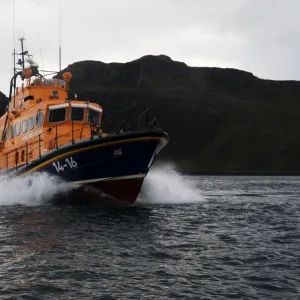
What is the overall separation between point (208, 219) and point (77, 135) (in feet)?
23.4

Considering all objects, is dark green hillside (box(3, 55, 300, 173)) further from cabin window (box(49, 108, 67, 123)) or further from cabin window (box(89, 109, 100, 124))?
cabin window (box(49, 108, 67, 123))

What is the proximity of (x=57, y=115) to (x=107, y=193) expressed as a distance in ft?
14.2

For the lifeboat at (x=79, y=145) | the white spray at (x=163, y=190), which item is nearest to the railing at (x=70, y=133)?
the lifeboat at (x=79, y=145)

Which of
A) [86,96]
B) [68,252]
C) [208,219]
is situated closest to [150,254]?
[68,252]

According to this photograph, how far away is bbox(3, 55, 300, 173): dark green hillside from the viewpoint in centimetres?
14038

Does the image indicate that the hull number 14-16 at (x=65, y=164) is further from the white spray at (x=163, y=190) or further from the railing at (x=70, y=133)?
the white spray at (x=163, y=190)

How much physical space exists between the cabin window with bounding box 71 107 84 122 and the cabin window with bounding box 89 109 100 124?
17.4 inches

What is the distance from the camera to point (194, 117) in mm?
157625

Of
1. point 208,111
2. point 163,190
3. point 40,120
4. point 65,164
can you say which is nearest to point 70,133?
point 40,120

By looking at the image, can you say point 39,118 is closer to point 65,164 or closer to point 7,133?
point 65,164

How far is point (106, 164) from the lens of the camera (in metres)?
18.0

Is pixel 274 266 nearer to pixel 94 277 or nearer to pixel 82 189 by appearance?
pixel 94 277

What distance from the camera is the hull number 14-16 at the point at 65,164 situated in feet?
59.5

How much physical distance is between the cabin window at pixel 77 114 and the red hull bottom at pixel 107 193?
3614 millimetres
